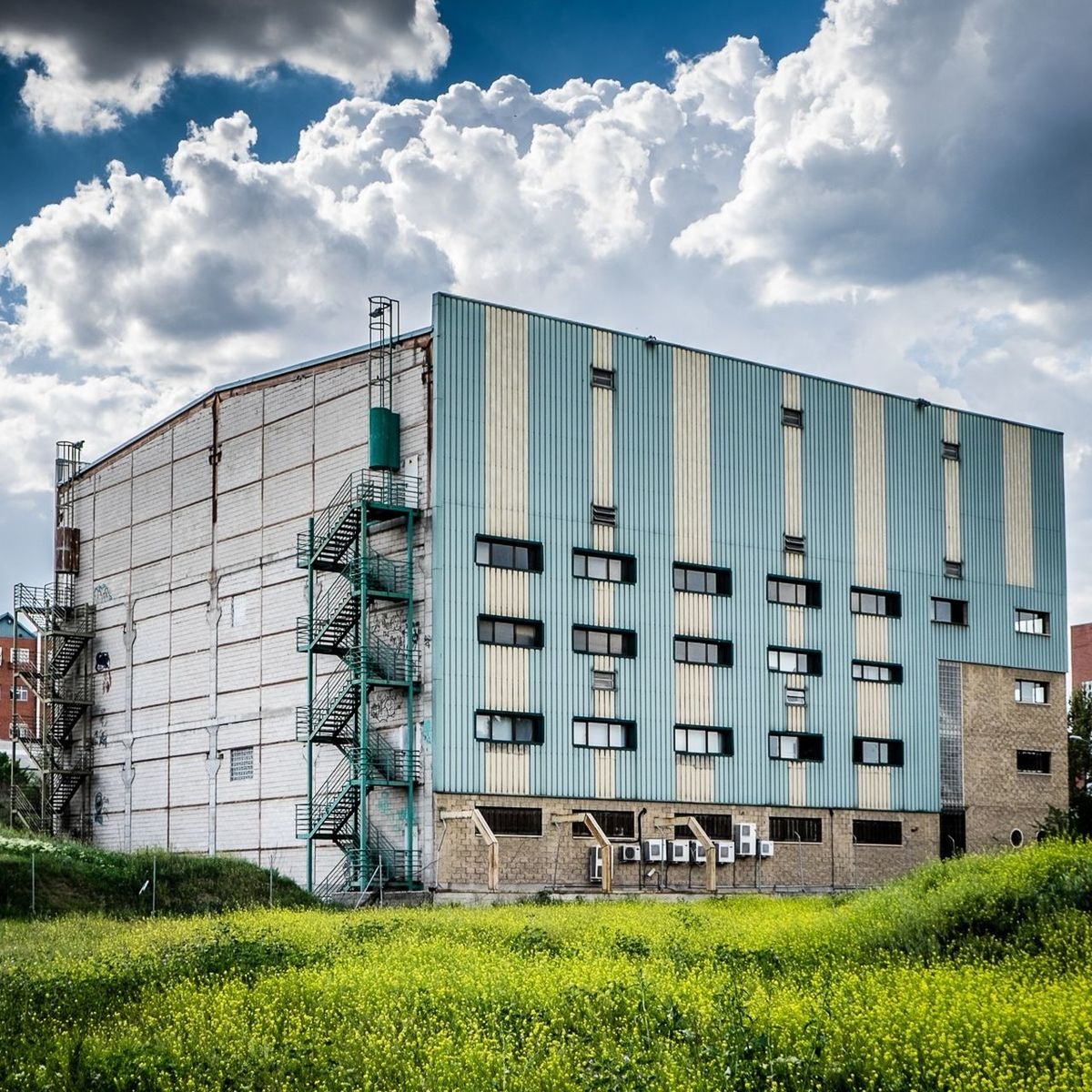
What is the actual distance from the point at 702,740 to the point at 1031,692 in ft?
55.1

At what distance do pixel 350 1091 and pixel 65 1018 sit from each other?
5.89 metres

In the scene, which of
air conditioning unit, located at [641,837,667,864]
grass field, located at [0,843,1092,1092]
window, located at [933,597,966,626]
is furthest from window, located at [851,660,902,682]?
grass field, located at [0,843,1092,1092]

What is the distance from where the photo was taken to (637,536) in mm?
51281

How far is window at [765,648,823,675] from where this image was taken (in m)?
53.8

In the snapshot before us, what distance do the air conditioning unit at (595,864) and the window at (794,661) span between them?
980 centimetres

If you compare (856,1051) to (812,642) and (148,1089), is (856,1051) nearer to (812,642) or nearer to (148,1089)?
(148,1089)

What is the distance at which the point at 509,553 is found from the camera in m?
48.6

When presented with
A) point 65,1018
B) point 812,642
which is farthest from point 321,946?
point 812,642

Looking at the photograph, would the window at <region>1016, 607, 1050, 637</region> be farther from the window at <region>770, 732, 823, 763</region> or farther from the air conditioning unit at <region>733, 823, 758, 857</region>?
the air conditioning unit at <region>733, 823, 758, 857</region>

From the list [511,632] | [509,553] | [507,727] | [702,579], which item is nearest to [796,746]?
[702,579]

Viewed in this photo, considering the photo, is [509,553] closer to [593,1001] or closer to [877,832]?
[877,832]

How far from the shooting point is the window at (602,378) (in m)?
51.2

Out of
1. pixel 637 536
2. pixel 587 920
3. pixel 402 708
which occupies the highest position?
pixel 637 536

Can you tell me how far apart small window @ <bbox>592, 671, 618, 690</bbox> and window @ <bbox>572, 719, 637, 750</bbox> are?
1105 millimetres
